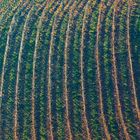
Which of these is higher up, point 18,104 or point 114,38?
point 114,38

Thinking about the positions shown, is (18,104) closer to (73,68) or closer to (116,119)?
(73,68)

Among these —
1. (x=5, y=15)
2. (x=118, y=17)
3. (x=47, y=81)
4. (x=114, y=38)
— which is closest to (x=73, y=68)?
(x=47, y=81)

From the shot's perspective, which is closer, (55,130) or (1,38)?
(55,130)

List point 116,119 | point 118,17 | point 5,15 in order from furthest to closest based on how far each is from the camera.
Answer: point 5,15, point 118,17, point 116,119

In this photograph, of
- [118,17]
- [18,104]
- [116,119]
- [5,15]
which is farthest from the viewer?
[5,15]

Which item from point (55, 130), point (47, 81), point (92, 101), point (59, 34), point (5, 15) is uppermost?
point (5, 15)

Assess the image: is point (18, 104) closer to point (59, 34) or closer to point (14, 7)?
point (59, 34)

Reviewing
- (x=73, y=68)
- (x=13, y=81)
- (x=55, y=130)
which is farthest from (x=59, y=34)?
(x=55, y=130)
